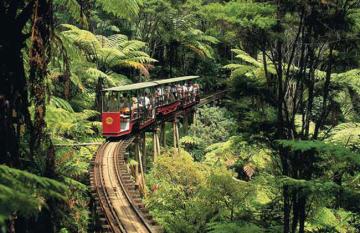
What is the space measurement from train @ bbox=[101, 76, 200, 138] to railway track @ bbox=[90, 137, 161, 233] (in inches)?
35.9

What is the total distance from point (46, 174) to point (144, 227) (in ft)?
20.7

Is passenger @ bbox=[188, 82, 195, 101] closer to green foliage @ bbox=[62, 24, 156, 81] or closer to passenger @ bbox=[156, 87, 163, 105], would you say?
green foliage @ bbox=[62, 24, 156, 81]

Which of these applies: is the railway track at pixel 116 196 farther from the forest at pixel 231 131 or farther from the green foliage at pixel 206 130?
the green foliage at pixel 206 130

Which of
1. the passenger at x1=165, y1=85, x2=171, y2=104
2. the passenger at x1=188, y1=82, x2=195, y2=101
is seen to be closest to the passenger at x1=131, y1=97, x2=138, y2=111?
the passenger at x1=165, y1=85, x2=171, y2=104

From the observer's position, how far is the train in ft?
54.2

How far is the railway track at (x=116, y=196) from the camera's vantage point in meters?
10.4

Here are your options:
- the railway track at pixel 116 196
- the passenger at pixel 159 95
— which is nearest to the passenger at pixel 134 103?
the railway track at pixel 116 196

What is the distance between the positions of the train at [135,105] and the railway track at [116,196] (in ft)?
2.99

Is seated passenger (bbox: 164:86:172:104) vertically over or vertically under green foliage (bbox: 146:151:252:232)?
over

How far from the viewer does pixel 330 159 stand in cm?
863

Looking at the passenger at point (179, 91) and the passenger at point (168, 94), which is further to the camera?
the passenger at point (179, 91)

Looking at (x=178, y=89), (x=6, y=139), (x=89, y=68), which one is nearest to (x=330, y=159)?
(x=6, y=139)

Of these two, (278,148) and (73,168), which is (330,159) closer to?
(278,148)

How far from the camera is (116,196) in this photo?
12.5 m
